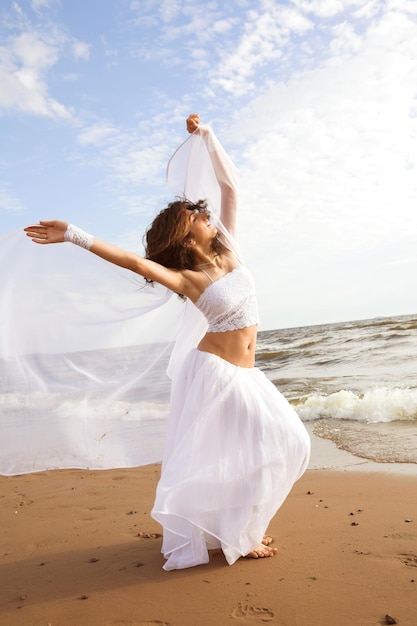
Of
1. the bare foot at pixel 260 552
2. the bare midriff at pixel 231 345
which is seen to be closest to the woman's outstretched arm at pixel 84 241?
the bare midriff at pixel 231 345

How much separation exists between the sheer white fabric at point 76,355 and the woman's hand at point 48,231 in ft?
2.64

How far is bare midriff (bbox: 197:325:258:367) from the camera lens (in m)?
3.43

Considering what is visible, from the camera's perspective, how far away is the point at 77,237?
121 inches

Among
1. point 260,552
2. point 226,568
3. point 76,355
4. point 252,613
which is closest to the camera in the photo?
point 252,613

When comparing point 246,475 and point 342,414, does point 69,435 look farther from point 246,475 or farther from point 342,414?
point 342,414

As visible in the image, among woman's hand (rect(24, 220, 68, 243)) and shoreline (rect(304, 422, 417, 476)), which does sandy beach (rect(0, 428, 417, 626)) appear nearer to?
shoreline (rect(304, 422, 417, 476))

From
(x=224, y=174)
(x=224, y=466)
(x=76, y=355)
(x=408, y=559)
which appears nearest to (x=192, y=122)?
(x=224, y=174)

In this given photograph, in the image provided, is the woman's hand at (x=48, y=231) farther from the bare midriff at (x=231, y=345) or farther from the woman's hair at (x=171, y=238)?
the bare midriff at (x=231, y=345)

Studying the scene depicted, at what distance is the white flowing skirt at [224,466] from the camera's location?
10.1ft

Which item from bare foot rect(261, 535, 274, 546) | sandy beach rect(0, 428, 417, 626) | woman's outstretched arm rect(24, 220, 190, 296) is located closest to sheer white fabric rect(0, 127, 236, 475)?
sandy beach rect(0, 428, 417, 626)

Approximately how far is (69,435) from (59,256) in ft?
4.15

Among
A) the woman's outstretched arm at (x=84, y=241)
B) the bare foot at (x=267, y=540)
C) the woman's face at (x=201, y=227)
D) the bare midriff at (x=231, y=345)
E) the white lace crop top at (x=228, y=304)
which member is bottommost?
the bare foot at (x=267, y=540)

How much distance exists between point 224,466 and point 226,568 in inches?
21.3

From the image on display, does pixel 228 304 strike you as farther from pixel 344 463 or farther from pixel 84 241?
pixel 344 463
